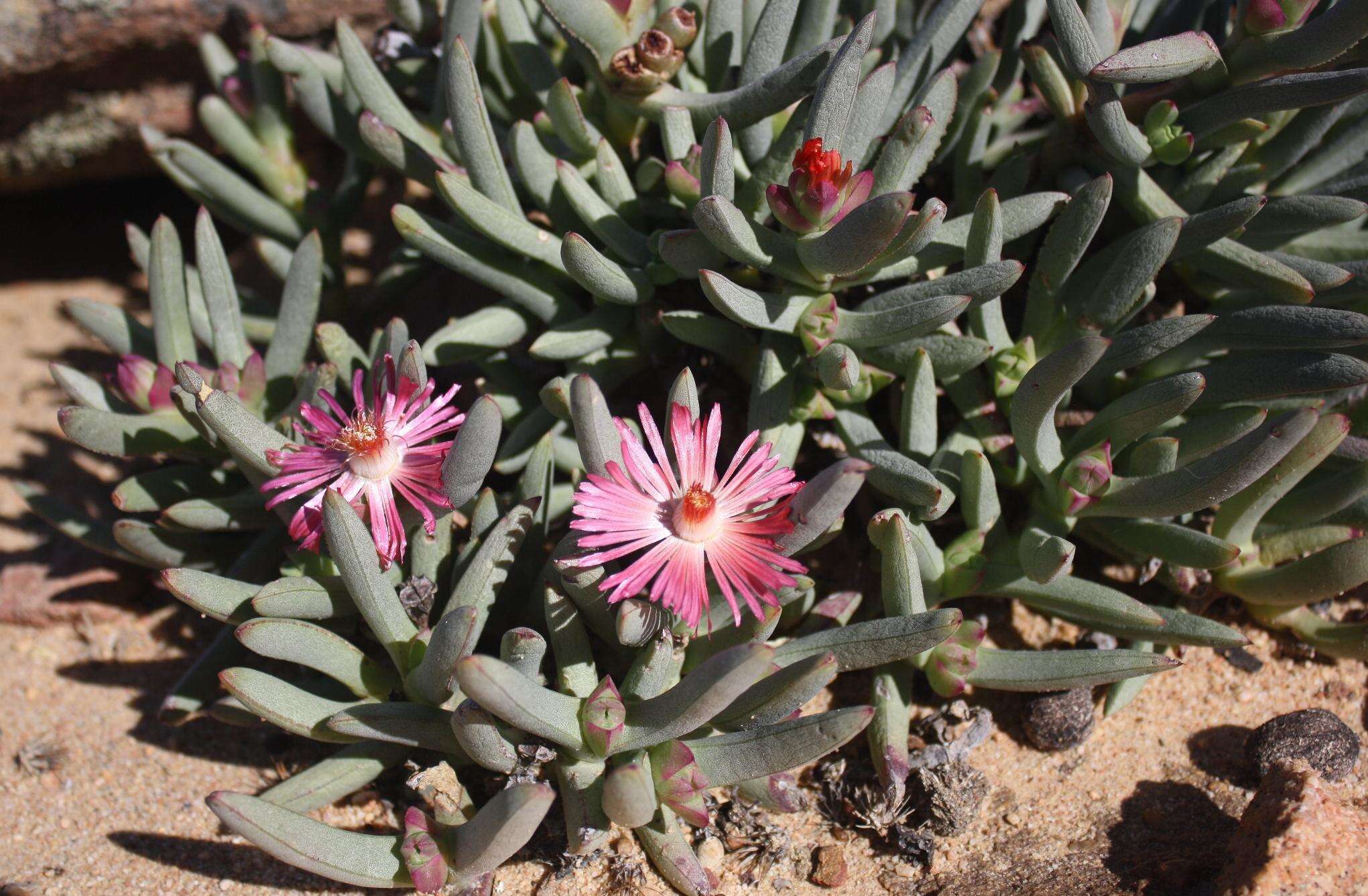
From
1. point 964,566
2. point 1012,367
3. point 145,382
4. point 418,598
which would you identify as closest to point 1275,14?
point 1012,367

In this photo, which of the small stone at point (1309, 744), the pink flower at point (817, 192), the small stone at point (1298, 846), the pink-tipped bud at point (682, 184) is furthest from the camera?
the pink-tipped bud at point (682, 184)

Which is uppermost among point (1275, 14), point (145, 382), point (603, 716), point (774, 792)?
point (1275, 14)

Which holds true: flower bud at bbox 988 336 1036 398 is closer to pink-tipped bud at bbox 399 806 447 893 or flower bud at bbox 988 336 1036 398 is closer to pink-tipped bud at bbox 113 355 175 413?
pink-tipped bud at bbox 399 806 447 893

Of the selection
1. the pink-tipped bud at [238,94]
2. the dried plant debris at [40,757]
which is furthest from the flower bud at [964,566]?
the pink-tipped bud at [238,94]

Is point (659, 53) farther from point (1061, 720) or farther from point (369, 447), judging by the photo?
point (1061, 720)

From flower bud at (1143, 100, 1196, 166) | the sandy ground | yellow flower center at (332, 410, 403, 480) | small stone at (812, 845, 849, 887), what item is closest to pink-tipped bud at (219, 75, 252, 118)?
the sandy ground

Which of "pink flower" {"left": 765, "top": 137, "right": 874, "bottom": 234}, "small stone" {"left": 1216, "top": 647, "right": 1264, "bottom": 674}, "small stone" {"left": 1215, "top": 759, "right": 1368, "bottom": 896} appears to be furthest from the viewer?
"small stone" {"left": 1216, "top": 647, "right": 1264, "bottom": 674}

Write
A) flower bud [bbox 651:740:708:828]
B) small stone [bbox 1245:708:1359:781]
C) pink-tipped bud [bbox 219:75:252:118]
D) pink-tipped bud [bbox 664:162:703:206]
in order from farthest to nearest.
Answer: pink-tipped bud [bbox 219:75:252:118] < pink-tipped bud [bbox 664:162:703:206] < small stone [bbox 1245:708:1359:781] < flower bud [bbox 651:740:708:828]

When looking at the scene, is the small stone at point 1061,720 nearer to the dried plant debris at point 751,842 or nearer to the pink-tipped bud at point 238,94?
the dried plant debris at point 751,842
